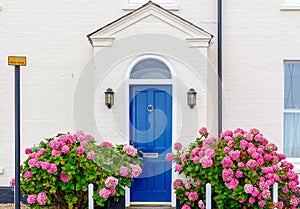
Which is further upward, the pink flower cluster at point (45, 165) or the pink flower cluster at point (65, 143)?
the pink flower cluster at point (65, 143)

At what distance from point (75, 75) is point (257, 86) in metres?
3.54

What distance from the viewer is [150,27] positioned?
25.7 feet

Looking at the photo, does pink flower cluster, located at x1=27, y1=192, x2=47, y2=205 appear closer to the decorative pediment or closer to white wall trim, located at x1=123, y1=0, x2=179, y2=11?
the decorative pediment

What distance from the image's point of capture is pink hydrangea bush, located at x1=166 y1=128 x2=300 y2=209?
6656 mm

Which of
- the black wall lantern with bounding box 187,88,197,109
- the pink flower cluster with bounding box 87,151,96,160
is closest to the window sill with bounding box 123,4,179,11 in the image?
the black wall lantern with bounding box 187,88,197,109

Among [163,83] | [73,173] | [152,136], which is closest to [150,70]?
[163,83]

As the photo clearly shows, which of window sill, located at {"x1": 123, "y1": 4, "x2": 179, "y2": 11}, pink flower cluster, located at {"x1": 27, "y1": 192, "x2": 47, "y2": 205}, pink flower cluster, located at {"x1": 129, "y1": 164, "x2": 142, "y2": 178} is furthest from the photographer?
window sill, located at {"x1": 123, "y1": 4, "x2": 179, "y2": 11}

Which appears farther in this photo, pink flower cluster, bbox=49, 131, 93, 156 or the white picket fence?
pink flower cluster, bbox=49, 131, 93, 156

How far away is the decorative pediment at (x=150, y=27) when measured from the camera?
7766mm

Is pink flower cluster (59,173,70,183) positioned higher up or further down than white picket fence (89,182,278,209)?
higher up

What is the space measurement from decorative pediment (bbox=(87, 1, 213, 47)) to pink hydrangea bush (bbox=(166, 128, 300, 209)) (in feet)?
5.75

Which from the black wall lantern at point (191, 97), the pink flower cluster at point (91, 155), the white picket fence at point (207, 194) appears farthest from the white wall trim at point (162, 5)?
the white picket fence at point (207, 194)

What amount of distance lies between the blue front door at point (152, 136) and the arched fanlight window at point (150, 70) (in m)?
0.20

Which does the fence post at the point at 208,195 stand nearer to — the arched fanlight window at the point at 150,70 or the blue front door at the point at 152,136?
the blue front door at the point at 152,136
